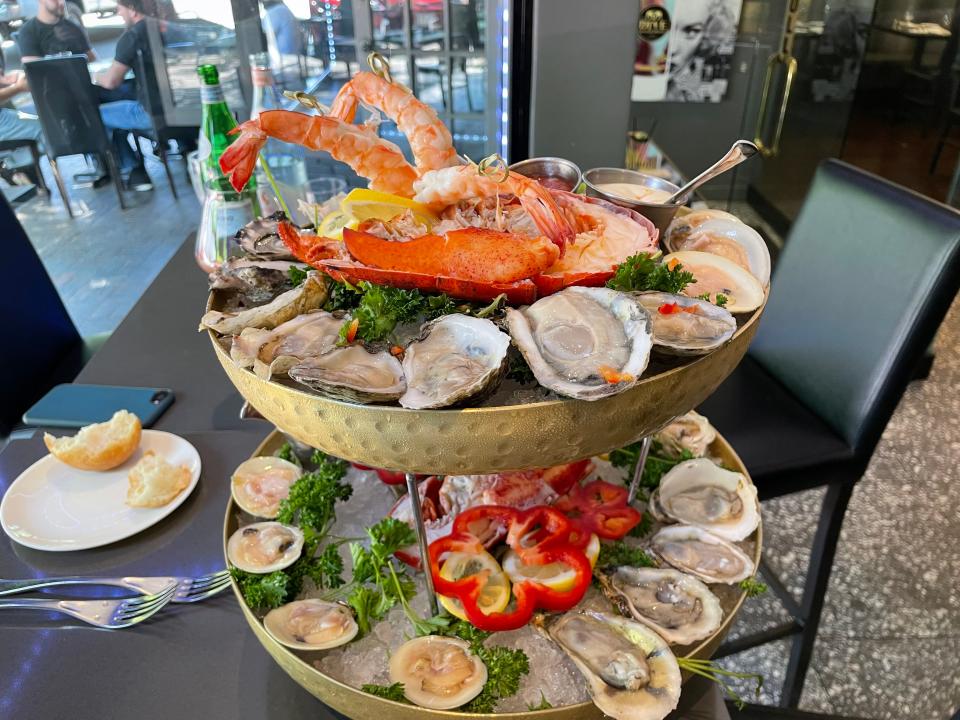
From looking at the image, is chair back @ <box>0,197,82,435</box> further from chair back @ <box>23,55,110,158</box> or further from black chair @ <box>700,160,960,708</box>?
black chair @ <box>700,160,960,708</box>

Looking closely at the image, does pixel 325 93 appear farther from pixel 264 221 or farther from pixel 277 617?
pixel 277 617

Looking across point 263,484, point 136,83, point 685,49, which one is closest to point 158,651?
point 263,484

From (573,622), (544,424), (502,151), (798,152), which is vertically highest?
(544,424)

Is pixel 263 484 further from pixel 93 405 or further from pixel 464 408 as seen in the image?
pixel 93 405

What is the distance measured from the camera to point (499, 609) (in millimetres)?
629

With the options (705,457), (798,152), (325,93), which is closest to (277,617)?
(705,457)

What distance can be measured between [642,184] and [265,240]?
1.36ft

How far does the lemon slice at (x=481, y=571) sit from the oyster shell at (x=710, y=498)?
0.22 metres

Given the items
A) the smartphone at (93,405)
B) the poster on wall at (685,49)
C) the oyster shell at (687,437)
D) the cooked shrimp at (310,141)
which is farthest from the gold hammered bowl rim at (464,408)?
the poster on wall at (685,49)

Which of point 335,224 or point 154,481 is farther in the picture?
point 154,481

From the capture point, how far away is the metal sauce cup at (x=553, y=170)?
71cm

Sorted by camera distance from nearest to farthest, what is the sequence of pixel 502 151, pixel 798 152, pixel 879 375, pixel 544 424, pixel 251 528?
pixel 544 424, pixel 251 528, pixel 879 375, pixel 502 151, pixel 798 152

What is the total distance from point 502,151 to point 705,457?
1318 mm

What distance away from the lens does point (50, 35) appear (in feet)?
6.64
